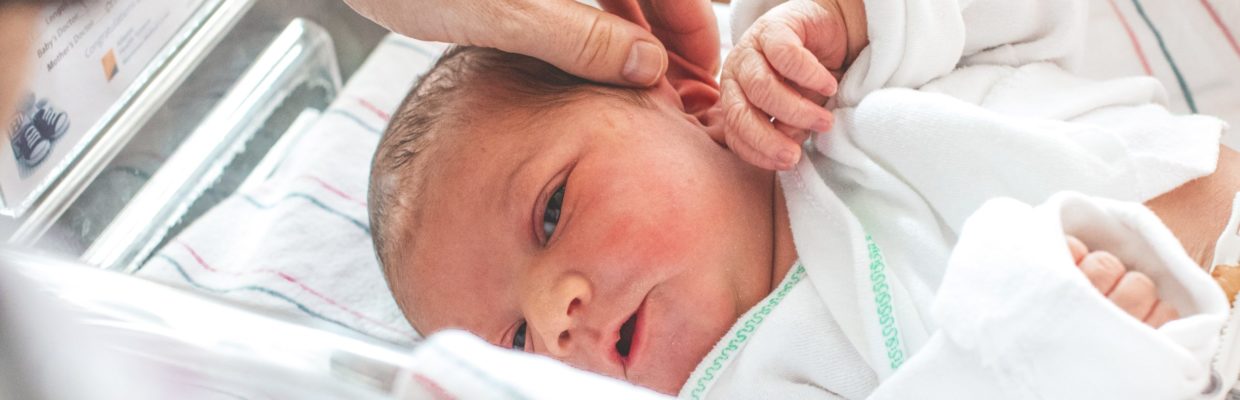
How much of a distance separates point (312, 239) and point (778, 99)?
649 mm

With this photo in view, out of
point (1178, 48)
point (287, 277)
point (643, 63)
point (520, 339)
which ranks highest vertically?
point (643, 63)

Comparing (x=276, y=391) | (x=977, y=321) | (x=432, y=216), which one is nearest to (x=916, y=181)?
(x=977, y=321)

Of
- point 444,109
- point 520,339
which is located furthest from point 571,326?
point 444,109

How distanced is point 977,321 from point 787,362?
28 cm

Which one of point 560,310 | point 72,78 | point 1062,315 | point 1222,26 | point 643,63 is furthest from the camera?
point 1222,26

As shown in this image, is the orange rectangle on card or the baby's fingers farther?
the orange rectangle on card

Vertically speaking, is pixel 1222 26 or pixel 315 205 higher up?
pixel 1222 26

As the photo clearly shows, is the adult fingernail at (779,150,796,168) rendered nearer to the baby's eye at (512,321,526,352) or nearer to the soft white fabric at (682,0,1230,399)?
the soft white fabric at (682,0,1230,399)

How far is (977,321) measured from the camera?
→ 2.07ft

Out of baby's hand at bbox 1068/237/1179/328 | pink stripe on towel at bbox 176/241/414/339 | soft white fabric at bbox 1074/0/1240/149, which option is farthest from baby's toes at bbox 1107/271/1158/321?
pink stripe on towel at bbox 176/241/414/339

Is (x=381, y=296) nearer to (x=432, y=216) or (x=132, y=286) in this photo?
(x=432, y=216)

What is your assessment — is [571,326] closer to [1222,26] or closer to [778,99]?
[778,99]

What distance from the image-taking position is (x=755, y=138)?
0.90m

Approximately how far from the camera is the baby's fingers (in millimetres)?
889
